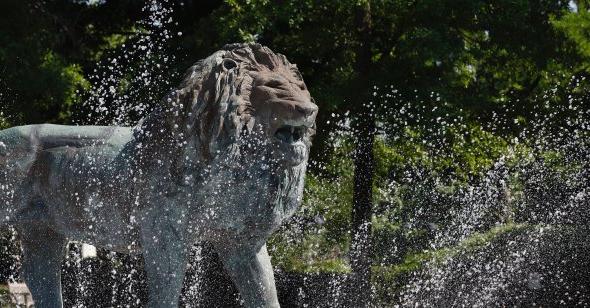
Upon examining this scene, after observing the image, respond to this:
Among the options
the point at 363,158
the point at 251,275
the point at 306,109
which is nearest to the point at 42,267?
the point at 251,275

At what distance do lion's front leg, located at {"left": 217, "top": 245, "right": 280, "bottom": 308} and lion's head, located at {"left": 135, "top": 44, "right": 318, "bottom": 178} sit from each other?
55 centimetres

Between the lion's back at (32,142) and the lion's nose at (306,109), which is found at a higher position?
the lion's nose at (306,109)

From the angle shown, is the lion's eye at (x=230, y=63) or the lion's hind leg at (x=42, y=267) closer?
the lion's eye at (x=230, y=63)

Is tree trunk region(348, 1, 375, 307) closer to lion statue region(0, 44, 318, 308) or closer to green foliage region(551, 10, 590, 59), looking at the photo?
green foliage region(551, 10, 590, 59)

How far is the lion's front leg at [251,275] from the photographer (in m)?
4.49

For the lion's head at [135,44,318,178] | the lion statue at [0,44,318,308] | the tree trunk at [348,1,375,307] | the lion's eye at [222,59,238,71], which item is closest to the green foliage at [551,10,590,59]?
the tree trunk at [348,1,375,307]

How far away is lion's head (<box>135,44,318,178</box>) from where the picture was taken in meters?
4.16

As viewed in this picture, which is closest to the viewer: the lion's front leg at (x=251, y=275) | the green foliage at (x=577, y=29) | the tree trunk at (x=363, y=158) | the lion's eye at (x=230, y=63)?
the lion's eye at (x=230, y=63)

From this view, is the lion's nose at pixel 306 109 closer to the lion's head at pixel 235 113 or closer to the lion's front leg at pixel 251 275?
the lion's head at pixel 235 113

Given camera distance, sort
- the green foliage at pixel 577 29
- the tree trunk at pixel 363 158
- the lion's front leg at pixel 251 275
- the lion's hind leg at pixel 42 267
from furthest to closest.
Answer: the green foliage at pixel 577 29, the tree trunk at pixel 363 158, the lion's hind leg at pixel 42 267, the lion's front leg at pixel 251 275

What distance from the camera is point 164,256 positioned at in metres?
4.28

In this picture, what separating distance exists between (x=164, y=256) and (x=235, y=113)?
2.48 feet

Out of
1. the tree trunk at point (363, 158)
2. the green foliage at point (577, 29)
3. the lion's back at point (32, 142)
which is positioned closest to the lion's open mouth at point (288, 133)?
the lion's back at point (32, 142)

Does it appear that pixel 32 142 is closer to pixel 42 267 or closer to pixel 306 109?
pixel 42 267
